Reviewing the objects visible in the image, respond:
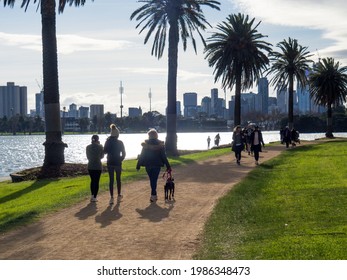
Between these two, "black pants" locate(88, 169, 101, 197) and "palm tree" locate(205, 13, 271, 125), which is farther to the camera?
"palm tree" locate(205, 13, 271, 125)

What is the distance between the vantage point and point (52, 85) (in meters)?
25.6

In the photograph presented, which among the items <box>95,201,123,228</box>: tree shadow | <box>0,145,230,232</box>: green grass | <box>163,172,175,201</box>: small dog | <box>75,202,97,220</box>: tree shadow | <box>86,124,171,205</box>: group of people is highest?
<box>86,124,171,205</box>: group of people

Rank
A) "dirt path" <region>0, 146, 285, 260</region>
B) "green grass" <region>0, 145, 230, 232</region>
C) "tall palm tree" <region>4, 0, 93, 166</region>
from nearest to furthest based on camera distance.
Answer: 1. "dirt path" <region>0, 146, 285, 260</region>
2. "green grass" <region>0, 145, 230, 232</region>
3. "tall palm tree" <region>4, 0, 93, 166</region>

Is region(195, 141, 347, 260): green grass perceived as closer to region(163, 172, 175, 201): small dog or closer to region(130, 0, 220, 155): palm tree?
region(163, 172, 175, 201): small dog

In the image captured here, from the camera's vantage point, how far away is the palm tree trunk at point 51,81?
2542 centimetres

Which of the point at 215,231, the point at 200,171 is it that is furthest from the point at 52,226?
the point at 200,171

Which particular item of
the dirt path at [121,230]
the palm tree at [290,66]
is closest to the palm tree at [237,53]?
the palm tree at [290,66]

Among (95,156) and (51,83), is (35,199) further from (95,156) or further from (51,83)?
(51,83)

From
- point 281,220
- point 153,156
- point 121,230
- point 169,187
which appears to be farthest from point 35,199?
point 281,220

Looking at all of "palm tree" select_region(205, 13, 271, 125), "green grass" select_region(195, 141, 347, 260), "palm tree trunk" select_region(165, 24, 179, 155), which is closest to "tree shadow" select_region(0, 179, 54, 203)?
"green grass" select_region(195, 141, 347, 260)

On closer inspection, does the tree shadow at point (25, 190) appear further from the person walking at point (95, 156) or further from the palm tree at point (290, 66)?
the palm tree at point (290, 66)

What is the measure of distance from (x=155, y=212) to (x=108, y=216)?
1.08 meters

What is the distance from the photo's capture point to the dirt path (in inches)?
348

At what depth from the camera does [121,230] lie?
34.6 feet
